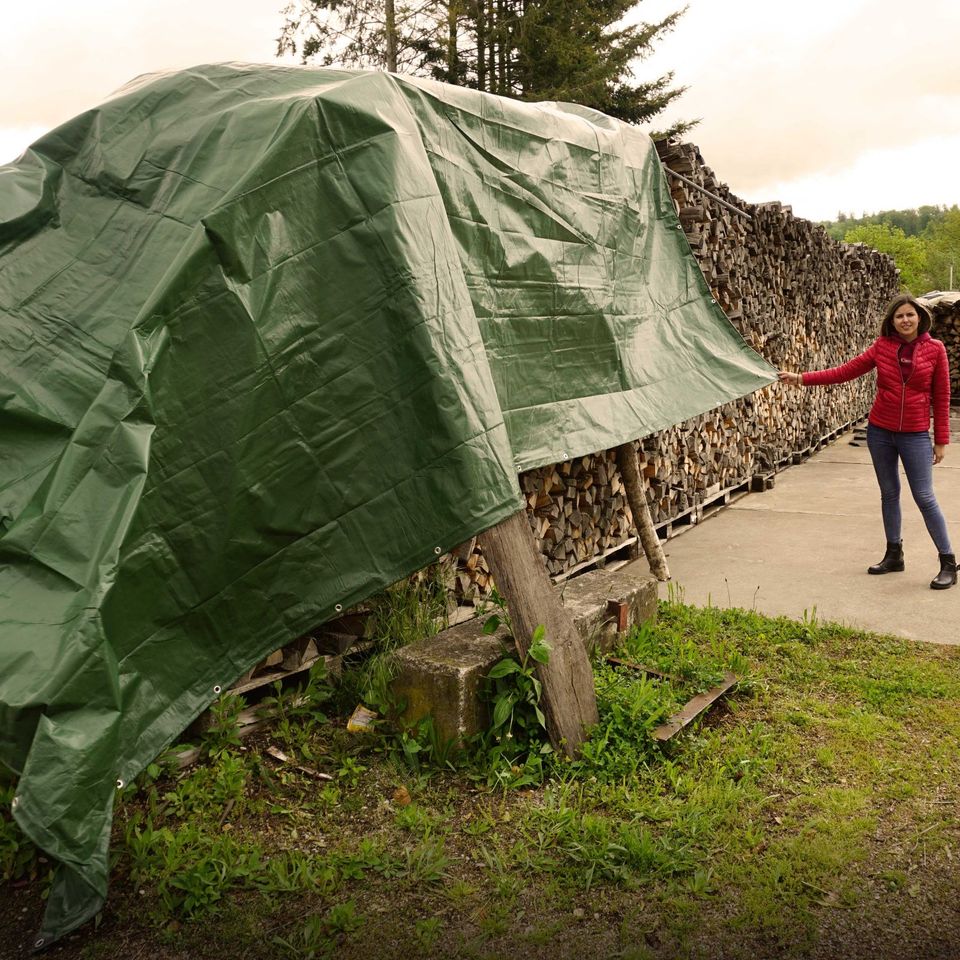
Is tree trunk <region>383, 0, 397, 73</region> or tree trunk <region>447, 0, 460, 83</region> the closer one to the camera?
tree trunk <region>447, 0, 460, 83</region>

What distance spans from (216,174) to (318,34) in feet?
59.9

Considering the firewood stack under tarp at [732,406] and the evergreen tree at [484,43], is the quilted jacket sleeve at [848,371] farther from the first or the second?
the evergreen tree at [484,43]

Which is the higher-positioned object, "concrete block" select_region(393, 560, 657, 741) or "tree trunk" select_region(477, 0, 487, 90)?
"tree trunk" select_region(477, 0, 487, 90)

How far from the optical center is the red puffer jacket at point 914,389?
525 centimetres

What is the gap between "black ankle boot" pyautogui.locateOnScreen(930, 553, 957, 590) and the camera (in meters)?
5.21

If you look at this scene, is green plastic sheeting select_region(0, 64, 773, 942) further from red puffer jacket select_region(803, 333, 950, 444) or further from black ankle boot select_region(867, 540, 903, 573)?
black ankle boot select_region(867, 540, 903, 573)

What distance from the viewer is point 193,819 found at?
2.82 m

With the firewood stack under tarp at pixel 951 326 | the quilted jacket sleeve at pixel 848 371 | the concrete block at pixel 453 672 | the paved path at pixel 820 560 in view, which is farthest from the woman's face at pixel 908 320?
the firewood stack under tarp at pixel 951 326

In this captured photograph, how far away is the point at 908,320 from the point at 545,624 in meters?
3.48

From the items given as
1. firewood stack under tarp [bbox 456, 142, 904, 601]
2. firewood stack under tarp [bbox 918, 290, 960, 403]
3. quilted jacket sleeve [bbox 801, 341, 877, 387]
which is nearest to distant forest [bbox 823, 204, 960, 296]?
firewood stack under tarp [bbox 918, 290, 960, 403]

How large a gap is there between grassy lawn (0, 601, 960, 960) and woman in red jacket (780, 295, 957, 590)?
1.90m

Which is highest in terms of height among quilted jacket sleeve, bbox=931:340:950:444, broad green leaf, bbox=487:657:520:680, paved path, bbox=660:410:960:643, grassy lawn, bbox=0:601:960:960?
quilted jacket sleeve, bbox=931:340:950:444

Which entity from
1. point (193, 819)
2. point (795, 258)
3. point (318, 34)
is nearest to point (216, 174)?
point (193, 819)

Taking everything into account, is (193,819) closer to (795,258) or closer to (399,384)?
(399,384)
